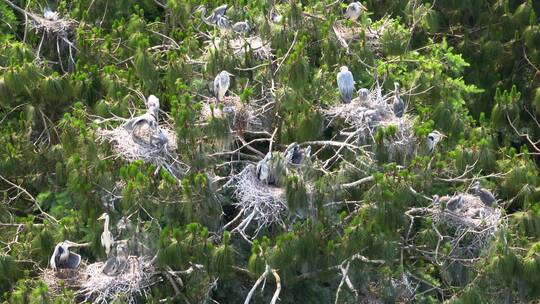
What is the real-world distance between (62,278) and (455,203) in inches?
86.3

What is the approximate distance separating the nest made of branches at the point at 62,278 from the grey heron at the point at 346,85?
1776 mm

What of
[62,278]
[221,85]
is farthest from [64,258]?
[221,85]

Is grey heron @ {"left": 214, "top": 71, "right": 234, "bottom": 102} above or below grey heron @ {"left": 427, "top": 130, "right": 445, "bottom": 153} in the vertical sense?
above

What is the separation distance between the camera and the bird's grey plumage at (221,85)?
25.0 feet

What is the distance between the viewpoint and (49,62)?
28.6ft

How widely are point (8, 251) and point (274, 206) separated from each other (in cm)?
159

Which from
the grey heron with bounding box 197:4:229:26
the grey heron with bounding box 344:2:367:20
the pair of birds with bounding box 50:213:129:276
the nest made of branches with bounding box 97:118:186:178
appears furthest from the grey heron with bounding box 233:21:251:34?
the pair of birds with bounding box 50:213:129:276

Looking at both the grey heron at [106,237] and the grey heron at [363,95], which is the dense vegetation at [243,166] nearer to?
the grey heron at [106,237]

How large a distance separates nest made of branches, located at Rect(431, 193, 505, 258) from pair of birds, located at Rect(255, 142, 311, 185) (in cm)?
86

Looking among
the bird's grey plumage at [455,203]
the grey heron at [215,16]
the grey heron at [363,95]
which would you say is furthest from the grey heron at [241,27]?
the bird's grey plumage at [455,203]

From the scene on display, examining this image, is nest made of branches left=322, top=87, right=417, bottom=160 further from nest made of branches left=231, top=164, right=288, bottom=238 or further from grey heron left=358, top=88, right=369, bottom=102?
nest made of branches left=231, top=164, right=288, bottom=238

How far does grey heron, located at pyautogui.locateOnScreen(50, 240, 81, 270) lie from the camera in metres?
7.21

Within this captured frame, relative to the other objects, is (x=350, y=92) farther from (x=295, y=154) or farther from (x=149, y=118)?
(x=149, y=118)

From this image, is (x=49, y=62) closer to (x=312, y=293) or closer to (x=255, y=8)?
(x=255, y=8)
